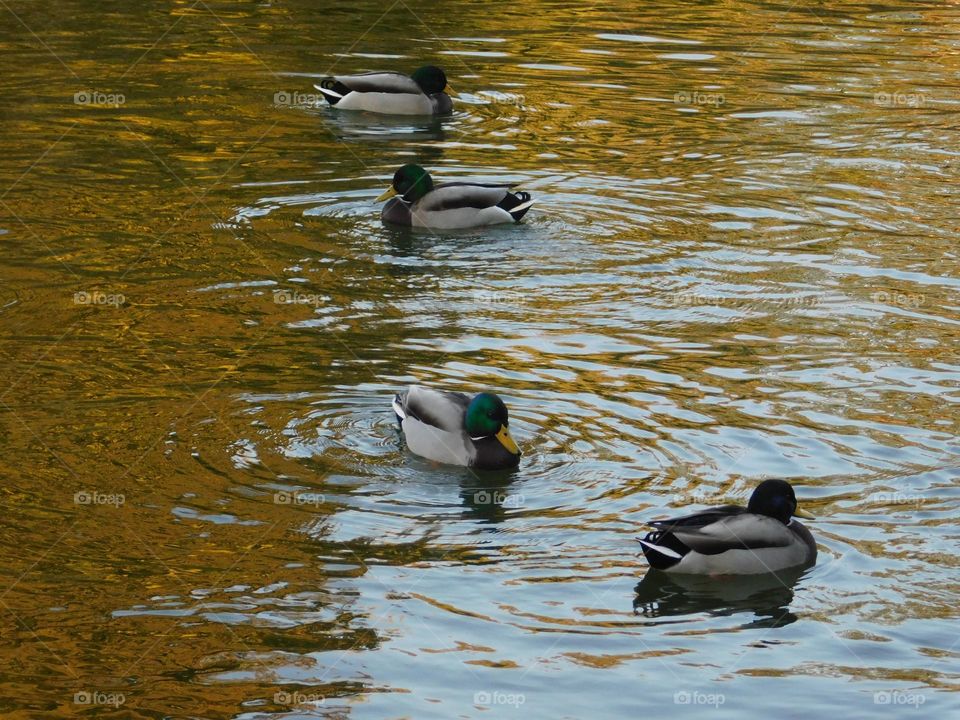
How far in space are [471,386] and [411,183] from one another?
15.4 ft

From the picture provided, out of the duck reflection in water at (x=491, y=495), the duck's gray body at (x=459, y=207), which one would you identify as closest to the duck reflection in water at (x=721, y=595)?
the duck reflection in water at (x=491, y=495)

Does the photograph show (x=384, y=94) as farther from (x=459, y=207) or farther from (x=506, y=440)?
(x=506, y=440)

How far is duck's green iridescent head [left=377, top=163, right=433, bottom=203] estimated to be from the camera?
16.4 m

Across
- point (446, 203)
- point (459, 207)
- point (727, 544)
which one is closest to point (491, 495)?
point (727, 544)

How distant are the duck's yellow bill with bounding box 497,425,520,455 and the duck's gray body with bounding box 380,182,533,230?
5677 millimetres

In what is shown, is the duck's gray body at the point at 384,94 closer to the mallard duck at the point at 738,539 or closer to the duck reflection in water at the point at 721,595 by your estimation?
the mallard duck at the point at 738,539

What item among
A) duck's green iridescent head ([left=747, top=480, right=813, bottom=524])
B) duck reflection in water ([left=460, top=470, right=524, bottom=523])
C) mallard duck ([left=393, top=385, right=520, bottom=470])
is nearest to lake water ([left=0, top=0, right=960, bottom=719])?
duck reflection in water ([left=460, top=470, right=524, bottom=523])

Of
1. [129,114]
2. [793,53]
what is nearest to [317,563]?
[129,114]

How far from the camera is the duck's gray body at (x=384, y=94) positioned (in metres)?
21.0

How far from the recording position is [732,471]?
10.9m

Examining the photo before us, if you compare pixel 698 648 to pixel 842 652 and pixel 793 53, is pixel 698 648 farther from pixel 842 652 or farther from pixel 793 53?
pixel 793 53

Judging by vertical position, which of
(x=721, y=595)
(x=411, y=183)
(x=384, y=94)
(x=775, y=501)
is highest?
(x=384, y=94)

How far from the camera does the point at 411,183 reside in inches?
650

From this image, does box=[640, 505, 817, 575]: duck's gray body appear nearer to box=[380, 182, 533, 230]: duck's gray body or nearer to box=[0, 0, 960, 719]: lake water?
box=[0, 0, 960, 719]: lake water
